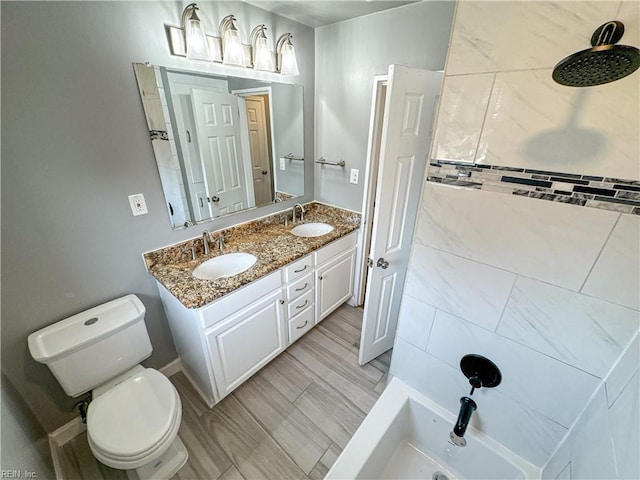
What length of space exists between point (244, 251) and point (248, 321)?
0.47 metres

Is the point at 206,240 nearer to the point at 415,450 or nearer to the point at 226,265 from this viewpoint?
the point at 226,265

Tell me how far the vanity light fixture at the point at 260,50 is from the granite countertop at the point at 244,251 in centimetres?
106

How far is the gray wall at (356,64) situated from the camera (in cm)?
159

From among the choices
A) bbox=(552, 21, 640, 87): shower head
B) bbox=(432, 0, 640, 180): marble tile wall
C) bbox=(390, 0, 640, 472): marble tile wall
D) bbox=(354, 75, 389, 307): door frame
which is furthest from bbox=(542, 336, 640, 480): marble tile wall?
bbox=(354, 75, 389, 307): door frame

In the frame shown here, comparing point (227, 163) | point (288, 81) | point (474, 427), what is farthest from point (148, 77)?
point (474, 427)

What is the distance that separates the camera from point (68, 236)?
1213 millimetres

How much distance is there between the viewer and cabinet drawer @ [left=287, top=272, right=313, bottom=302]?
1.75 meters

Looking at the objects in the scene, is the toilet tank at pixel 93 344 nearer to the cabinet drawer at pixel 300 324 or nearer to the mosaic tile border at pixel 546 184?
the cabinet drawer at pixel 300 324

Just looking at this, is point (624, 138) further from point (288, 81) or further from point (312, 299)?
point (288, 81)

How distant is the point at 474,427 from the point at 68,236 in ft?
6.76

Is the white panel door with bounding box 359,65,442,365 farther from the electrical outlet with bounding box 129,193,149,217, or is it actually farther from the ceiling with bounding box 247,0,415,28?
the electrical outlet with bounding box 129,193,149,217

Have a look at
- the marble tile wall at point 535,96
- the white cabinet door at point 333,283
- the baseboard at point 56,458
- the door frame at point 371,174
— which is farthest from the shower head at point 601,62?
the baseboard at point 56,458

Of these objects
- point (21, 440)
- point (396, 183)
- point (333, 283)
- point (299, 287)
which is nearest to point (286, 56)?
point (396, 183)

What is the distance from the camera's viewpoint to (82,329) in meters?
1.23
